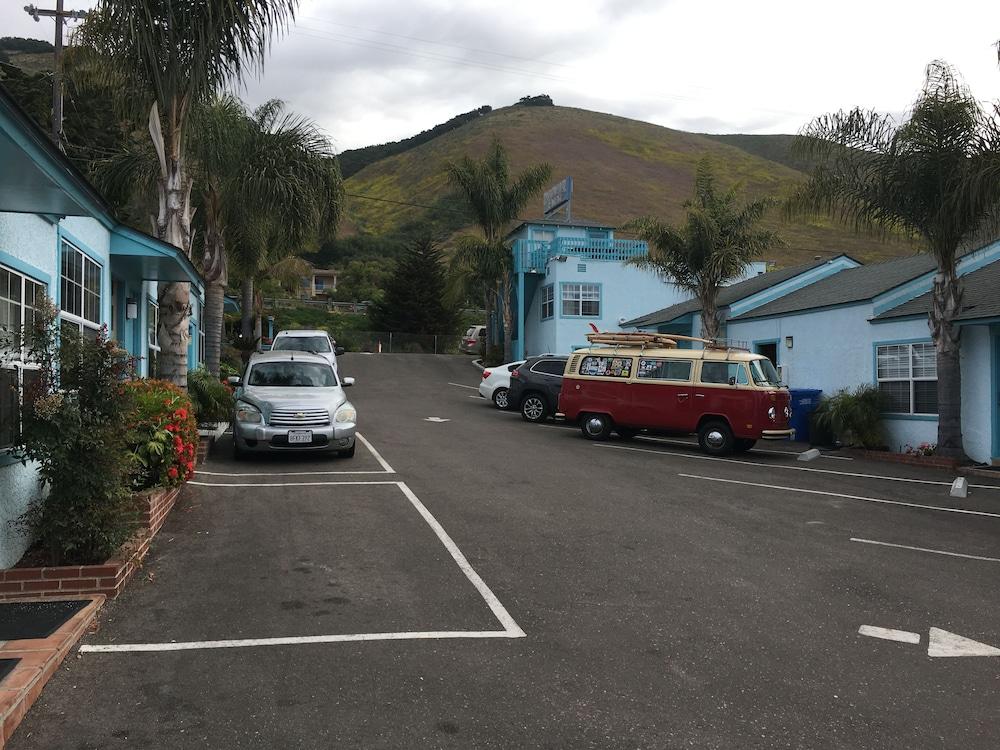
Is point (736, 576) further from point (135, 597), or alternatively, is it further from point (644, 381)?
point (644, 381)

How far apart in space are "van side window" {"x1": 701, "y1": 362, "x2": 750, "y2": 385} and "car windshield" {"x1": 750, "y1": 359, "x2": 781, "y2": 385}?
0.18 meters

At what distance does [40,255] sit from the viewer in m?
7.64

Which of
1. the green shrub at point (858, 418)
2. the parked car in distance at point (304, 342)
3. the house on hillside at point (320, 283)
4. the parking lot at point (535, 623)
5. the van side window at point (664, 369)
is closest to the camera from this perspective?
the parking lot at point (535, 623)

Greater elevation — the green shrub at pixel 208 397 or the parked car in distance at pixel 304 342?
the parked car in distance at pixel 304 342

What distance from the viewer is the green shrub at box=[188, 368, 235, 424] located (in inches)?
584

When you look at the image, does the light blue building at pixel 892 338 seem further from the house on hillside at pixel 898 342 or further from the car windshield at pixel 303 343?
the car windshield at pixel 303 343

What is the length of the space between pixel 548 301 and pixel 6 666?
31.6m

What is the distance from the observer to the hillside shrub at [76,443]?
19.3 ft

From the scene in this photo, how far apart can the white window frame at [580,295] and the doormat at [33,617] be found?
29.6m

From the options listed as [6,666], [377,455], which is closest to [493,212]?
[377,455]

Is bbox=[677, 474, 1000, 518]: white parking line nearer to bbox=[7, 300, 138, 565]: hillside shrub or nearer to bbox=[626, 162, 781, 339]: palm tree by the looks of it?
bbox=[7, 300, 138, 565]: hillside shrub

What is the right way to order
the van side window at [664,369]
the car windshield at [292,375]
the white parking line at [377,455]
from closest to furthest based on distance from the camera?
the white parking line at [377,455] < the car windshield at [292,375] < the van side window at [664,369]

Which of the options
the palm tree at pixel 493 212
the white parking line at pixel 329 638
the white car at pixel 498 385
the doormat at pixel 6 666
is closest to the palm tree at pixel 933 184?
the white car at pixel 498 385

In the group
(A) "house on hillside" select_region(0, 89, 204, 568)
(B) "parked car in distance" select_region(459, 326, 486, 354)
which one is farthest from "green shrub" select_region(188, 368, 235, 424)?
(B) "parked car in distance" select_region(459, 326, 486, 354)
